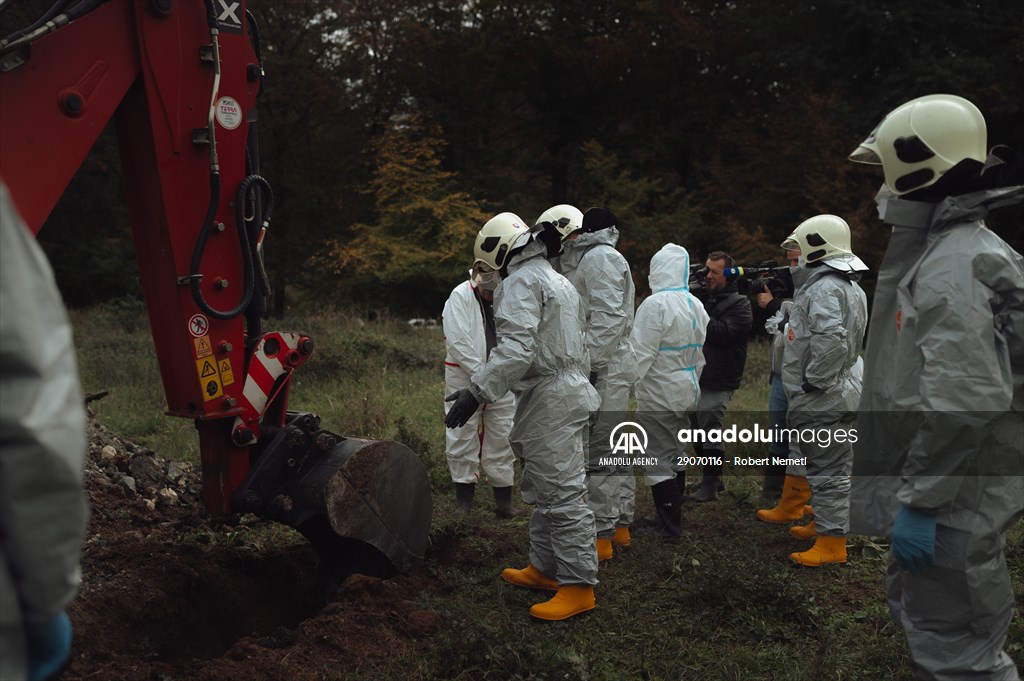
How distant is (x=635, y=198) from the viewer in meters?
21.6

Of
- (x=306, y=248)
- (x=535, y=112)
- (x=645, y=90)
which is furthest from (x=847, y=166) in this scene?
(x=306, y=248)

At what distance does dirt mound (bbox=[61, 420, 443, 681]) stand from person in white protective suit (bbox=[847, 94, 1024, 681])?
2403 mm

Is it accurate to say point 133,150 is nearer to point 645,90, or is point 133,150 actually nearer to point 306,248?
point 306,248

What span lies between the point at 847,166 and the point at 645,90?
26.2ft

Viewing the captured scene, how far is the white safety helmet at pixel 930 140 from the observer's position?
3.22m

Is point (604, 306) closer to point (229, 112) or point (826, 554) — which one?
point (826, 554)

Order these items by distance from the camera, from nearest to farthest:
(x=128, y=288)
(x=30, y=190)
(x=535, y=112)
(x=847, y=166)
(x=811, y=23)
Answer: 1. (x=30, y=190)
2. (x=847, y=166)
3. (x=811, y=23)
4. (x=128, y=288)
5. (x=535, y=112)

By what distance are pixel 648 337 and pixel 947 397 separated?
13.1ft

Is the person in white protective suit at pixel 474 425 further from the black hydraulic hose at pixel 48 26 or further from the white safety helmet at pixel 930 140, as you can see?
the white safety helmet at pixel 930 140

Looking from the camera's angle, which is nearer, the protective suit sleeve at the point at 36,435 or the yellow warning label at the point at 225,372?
the protective suit sleeve at the point at 36,435

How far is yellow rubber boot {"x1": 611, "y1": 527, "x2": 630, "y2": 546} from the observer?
650 centimetres

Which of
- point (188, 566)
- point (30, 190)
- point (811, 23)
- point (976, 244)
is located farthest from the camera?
point (811, 23)

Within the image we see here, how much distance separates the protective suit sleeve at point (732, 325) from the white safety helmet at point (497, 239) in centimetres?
292

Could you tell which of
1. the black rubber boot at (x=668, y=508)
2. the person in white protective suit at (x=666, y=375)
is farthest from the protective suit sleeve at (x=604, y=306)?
the black rubber boot at (x=668, y=508)
